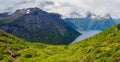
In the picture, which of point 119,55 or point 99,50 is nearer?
point 119,55

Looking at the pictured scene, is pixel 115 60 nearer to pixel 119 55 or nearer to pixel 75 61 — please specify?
pixel 119 55

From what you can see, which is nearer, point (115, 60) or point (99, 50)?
point (115, 60)

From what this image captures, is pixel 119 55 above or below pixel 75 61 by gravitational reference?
above

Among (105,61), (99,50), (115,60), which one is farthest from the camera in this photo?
(99,50)

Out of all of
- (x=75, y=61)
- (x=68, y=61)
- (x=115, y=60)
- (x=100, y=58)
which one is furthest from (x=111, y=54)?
(x=68, y=61)

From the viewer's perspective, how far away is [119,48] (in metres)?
155

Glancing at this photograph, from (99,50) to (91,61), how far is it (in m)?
26.7

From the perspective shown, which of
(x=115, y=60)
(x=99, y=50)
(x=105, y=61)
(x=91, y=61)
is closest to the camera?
(x=115, y=60)

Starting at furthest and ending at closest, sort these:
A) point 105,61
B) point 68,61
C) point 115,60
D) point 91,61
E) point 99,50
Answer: point 68,61 → point 99,50 → point 91,61 → point 105,61 → point 115,60

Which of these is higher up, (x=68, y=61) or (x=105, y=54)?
(x=105, y=54)

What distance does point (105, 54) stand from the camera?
15788 cm

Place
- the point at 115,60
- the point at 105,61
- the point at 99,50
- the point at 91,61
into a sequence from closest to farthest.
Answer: the point at 115,60, the point at 105,61, the point at 91,61, the point at 99,50

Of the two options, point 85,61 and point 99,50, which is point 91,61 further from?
point 99,50

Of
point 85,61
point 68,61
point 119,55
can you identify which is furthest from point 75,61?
point 119,55
